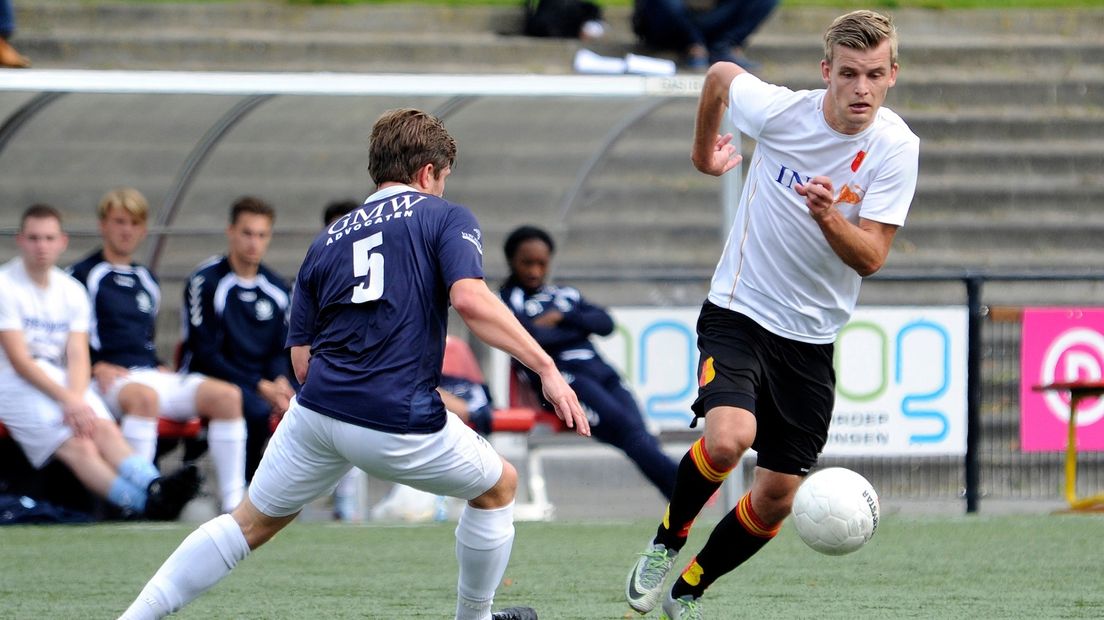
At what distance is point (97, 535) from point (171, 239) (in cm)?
286

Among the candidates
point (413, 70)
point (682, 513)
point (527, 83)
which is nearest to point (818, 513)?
point (682, 513)

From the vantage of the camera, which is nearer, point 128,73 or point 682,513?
point 682,513

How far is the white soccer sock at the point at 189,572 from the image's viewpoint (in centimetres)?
420

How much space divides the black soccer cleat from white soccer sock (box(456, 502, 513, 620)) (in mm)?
3923

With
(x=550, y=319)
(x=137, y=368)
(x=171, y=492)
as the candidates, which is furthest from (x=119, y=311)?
(x=550, y=319)

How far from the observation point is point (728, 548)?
4941mm

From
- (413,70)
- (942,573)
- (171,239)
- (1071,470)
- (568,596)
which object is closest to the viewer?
(568,596)

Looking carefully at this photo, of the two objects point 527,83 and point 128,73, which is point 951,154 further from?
point 128,73

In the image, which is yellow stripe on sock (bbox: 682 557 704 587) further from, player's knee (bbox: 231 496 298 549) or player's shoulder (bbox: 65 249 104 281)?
player's shoulder (bbox: 65 249 104 281)

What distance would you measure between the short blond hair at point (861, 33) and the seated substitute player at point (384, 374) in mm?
1279

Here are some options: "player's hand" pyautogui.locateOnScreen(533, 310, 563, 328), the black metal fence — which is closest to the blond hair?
"player's hand" pyautogui.locateOnScreen(533, 310, 563, 328)

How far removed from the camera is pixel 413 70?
13344 millimetres

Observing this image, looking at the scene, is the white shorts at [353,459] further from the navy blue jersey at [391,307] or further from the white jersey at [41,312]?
the white jersey at [41,312]

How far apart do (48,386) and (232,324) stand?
1.02m
